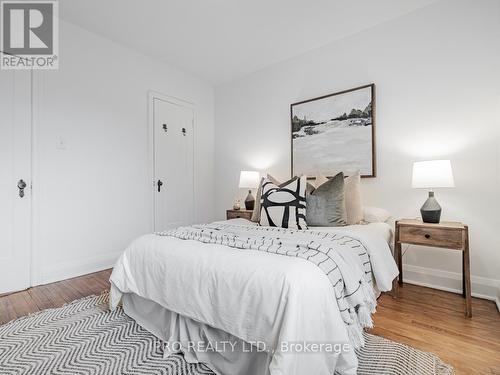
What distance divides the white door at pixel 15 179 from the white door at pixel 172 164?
135 cm

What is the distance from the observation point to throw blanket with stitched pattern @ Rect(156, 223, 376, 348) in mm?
1229

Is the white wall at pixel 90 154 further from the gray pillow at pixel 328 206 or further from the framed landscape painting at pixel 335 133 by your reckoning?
the gray pillow at pixel 328 206

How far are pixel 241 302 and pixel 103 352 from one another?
0.97m

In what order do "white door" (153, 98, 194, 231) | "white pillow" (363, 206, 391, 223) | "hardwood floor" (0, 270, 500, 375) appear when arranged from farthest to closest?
"white door" (153, 98, 194, 231), "white pillow" (363, 206, 391, 223), "hardwood floor" (0, 270, 500, 375)

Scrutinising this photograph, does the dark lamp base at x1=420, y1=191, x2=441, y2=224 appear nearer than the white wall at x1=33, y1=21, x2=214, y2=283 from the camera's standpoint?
Yes

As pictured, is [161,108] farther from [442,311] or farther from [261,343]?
[442,311]

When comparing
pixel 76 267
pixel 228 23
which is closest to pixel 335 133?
pixel 228 23

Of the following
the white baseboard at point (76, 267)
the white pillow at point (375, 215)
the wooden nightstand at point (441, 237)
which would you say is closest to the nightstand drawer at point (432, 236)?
the wooden nightstand at point (441, 237)

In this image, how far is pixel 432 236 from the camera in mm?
2045

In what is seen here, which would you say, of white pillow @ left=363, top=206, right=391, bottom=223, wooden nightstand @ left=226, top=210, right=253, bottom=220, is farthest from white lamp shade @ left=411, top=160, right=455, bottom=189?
wooden nightstand @ left=226, top=210, right=253, bottom=220

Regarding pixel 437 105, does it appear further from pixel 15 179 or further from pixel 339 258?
pixel 15 179

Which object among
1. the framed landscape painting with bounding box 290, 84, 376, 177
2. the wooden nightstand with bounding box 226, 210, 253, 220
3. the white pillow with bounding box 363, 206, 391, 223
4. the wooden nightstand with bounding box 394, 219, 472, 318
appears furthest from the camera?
the wooden nightstand with bounding box 226, 210, 253, 220

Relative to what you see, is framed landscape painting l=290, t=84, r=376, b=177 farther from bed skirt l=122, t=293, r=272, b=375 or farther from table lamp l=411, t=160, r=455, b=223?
bed skirt l=122, t=293, r=272, b=375

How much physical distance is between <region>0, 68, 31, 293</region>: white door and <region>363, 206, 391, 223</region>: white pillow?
10.7ft
